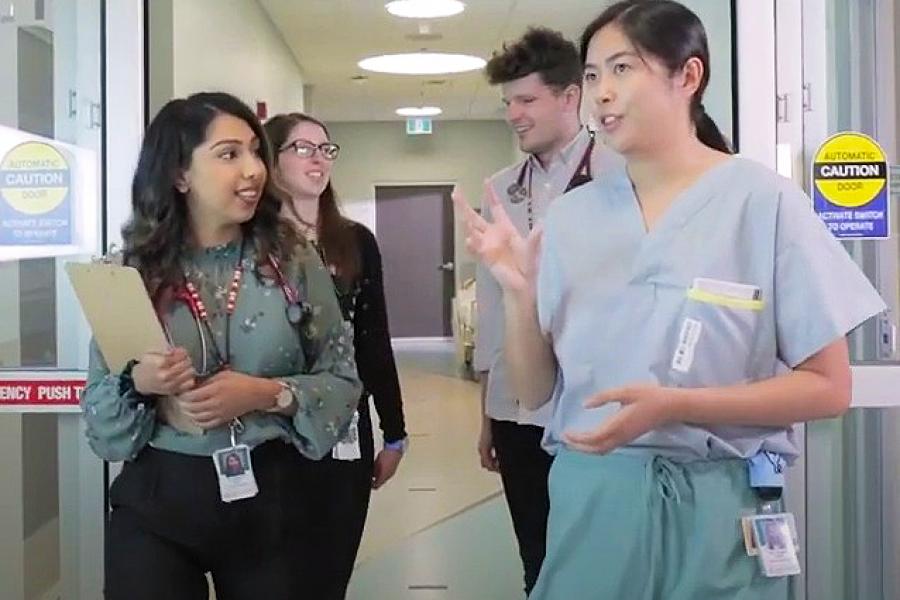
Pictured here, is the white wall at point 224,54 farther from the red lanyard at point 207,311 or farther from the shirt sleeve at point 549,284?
the shirt sleeve at point 549,284

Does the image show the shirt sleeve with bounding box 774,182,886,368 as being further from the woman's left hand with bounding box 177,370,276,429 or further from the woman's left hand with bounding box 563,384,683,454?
the woman's left hand with bounding box 177,370,276,429

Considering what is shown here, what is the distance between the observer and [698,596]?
1.34 metres


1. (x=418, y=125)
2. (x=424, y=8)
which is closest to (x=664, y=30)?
(x=424, y=8)

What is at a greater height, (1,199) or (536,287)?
(1,199)

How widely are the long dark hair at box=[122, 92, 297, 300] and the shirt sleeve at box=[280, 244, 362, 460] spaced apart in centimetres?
8

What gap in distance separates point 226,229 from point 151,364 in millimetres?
304

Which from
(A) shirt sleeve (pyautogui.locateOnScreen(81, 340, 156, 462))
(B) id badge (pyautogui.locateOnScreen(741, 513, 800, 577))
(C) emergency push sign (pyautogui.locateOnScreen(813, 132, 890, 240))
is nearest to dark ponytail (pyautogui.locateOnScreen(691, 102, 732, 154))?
(B) id badge (pyautogui.locateOnScreen(741, 513, 800, 577))

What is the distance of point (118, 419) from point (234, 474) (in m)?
0.21

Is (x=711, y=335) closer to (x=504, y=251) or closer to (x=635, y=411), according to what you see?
(x=635, y=411)

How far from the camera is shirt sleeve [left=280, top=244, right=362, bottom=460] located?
1773mm

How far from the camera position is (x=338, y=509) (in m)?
2.30

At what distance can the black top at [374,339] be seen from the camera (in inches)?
97.7

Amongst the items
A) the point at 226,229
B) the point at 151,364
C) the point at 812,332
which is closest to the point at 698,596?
the point at 812,332

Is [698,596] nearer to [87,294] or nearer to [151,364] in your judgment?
[151,364]
